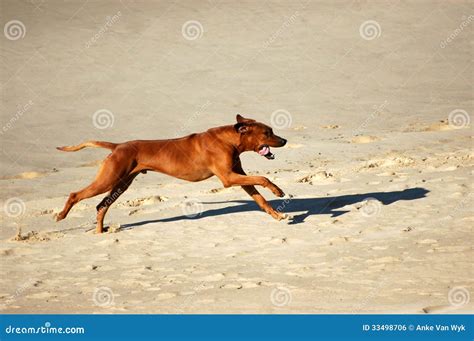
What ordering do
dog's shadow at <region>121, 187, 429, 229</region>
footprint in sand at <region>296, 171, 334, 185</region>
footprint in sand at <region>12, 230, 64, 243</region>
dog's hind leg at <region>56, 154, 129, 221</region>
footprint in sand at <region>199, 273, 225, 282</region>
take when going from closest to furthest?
1. footprint in sand at <region>199, 273, 225, 282</region>
2. dog's hind leg at <region>56, 154, 129, 221</region>
3. footprint in sand at <region>12, 230, 64, 243</region>
4. dog's shadow at <region>121, 187, 429, 229</region>
5. footprint in sand at <region>296, 171, 334, 185</region>

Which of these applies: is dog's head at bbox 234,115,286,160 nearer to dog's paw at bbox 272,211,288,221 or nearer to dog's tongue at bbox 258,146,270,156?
dog's tongue at bbox 258,146,270,156

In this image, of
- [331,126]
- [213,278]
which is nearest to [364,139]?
[331,126]

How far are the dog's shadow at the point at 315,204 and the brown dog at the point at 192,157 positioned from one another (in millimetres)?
689

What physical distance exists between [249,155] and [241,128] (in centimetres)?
520

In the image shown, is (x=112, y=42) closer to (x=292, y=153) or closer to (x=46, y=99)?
(x=46, y=99)

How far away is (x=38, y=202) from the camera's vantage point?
508 inches

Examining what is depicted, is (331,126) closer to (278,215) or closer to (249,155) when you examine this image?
(249,155)

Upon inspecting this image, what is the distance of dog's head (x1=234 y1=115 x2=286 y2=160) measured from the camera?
416 inches

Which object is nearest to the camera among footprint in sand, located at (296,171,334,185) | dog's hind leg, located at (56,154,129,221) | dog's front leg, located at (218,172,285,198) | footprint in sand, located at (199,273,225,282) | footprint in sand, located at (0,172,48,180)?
footprint in sand, located at (199,273,225,282)

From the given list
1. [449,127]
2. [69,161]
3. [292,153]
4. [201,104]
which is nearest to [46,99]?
[201,104]

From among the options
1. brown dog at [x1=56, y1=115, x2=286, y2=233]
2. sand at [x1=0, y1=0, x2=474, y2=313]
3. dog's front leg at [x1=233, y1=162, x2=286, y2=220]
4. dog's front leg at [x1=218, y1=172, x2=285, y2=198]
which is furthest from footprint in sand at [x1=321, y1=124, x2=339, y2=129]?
dog's front leg at [x1=218, y1=172, x2=285, y2=198]

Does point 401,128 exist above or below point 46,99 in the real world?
below

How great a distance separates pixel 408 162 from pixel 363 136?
135 inches

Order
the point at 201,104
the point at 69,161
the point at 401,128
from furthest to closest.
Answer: the point at 201,104 → the point at 401,128 → the point at 69,161
